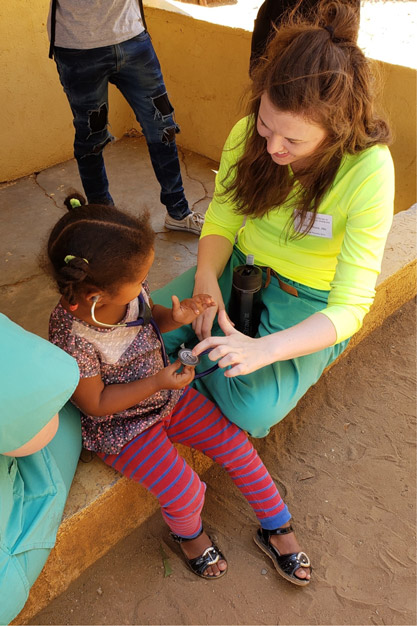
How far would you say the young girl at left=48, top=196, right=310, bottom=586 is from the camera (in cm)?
132

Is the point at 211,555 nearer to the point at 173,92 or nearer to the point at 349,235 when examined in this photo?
the point at 349,235

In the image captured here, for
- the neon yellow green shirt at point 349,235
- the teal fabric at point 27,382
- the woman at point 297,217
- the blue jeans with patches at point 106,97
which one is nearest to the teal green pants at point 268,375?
the woman at point 297,217

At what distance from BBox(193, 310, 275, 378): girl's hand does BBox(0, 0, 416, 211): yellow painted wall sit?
2032mm

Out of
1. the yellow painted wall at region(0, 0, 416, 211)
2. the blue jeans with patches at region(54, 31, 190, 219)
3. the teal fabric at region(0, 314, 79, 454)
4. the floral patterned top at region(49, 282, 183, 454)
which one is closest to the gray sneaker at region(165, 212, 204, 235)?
the blue jeans with patches at region(54, 31, 190, 219)

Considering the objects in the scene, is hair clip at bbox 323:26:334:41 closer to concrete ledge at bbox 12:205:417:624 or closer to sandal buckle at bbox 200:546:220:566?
concrete ledge at bbox 12:205:417:624

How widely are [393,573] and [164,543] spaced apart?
74cm

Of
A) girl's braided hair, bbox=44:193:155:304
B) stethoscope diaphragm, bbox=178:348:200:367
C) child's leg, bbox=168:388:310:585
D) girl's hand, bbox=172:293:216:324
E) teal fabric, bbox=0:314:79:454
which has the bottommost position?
child's leg, bbox=168:388:310:585

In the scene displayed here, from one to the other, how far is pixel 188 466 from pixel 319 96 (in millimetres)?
1088

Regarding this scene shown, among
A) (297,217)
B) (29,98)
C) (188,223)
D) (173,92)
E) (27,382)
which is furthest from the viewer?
(173,92)

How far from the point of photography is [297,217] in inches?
69.3

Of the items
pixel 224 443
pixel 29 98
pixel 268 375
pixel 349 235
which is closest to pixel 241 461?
pixel 224 443

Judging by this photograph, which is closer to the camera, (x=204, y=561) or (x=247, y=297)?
(x=204, y=561)

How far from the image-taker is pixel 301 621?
1.65 m

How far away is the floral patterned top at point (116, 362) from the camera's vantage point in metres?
1.39
